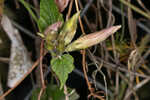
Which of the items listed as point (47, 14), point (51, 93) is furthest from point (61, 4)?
point (51, 93)

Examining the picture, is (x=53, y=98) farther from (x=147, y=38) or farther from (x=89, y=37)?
(x=147, y=38)

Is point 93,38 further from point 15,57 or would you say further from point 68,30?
point 15,57

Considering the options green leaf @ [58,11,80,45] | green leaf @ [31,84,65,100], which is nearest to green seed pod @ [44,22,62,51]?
green leaf @ [58,11,80,45]

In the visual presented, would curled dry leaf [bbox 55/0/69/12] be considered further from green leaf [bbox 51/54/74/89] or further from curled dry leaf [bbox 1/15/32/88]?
curled dry leaf [bbox 1/15/32/88]

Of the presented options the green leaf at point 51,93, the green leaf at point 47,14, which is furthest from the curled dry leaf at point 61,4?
the green leaf at point 51,93

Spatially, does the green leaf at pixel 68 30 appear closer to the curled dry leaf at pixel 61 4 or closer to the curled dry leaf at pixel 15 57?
the curled dry leaf at pixel 61 4
